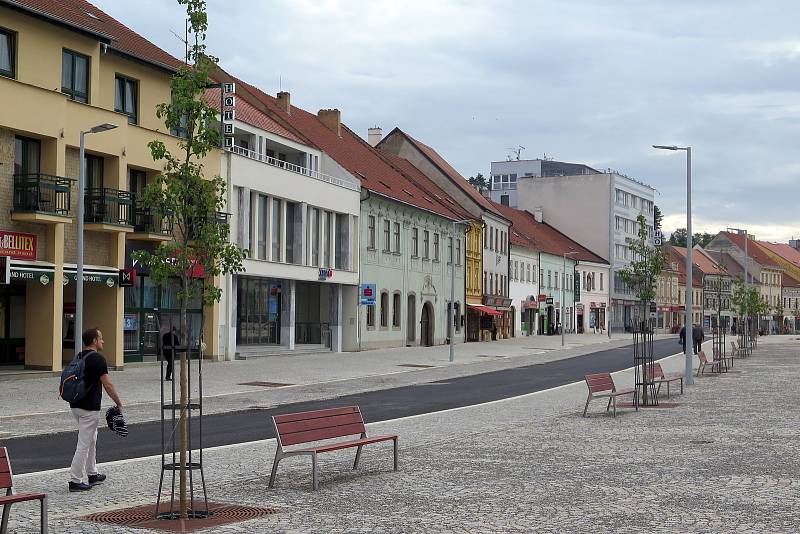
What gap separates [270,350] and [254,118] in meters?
10.2

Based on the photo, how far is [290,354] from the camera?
4806 centimetres

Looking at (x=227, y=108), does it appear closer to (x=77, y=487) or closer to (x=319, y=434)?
(x=319, y=434)

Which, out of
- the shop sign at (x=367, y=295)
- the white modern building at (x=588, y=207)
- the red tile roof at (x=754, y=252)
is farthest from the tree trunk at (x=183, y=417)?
the red tile roof at (x=754, y=252)

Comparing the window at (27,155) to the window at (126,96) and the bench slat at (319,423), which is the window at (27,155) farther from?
the bench slat at (319,423)

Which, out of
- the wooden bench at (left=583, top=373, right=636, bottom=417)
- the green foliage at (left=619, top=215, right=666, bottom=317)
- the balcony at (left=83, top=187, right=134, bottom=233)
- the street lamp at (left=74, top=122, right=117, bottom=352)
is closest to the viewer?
the wooden bench at (left=583, top=373, right=636, bottom=417)

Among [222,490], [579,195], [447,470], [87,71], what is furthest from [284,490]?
[579,195]

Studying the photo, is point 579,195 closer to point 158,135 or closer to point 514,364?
point 514,364

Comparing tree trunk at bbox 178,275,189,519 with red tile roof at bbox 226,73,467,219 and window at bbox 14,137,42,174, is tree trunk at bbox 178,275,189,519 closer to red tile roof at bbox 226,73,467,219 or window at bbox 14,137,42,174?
window at bbox 14,137,42,174

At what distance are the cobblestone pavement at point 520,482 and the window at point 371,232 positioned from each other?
35726 mm

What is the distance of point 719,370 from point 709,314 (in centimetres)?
10651

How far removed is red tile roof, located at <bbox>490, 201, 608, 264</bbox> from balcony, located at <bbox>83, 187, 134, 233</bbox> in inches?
2028

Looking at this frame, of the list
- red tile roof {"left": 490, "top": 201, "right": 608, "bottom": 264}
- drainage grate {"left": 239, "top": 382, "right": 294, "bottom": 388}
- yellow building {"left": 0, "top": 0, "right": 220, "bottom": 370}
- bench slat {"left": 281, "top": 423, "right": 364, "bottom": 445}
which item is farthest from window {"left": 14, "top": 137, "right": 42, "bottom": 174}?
red tile roof {"left": 490, "top": 201, "right": 608, "bottom": 264}

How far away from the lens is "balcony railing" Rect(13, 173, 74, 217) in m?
30.7

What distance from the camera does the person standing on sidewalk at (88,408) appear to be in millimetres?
11758
